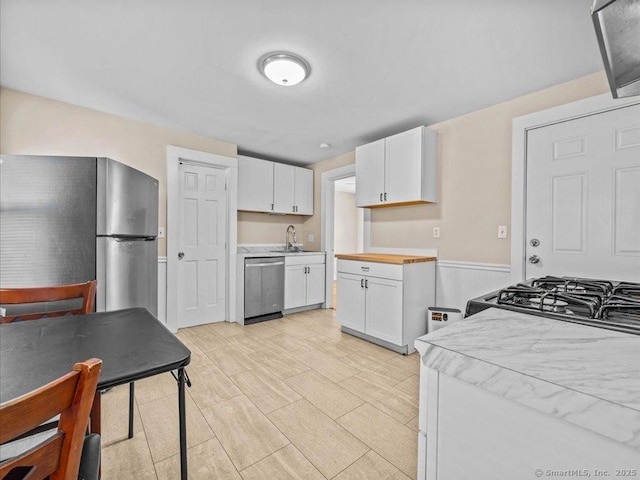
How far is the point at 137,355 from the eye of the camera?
0.88 meters

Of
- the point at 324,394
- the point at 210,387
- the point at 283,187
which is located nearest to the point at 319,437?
the point at 324,394

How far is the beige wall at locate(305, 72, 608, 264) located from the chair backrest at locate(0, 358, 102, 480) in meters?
2.85

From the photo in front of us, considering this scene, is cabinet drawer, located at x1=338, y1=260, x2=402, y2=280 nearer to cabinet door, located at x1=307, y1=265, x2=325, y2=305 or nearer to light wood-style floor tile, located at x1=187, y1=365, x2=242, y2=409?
cabinet door, located at x1=307, y1=265, x2=325, y2=305

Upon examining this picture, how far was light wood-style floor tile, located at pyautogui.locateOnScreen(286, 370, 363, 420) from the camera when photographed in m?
1.85

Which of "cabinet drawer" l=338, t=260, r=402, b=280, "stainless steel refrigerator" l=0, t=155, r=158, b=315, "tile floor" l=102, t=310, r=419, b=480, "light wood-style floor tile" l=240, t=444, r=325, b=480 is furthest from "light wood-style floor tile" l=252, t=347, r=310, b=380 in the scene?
"stainless steel refrigerator" l=0, t=155, r=158, b=315

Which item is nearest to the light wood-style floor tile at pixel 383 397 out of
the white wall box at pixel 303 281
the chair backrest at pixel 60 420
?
the chair backrest at pixel 60 420

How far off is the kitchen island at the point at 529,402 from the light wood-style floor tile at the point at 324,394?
126 centimetres

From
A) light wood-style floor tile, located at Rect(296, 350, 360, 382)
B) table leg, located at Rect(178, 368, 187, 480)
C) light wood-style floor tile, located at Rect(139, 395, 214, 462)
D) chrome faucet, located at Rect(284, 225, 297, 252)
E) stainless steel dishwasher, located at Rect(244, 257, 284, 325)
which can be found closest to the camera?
table leg, located at Rect(178, 368, 187, 480)

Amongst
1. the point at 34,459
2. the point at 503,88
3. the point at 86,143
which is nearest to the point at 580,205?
the point at 503,88

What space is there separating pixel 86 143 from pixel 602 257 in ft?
14.4

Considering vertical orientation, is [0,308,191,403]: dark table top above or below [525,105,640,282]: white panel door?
below

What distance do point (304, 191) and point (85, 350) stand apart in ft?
12.6

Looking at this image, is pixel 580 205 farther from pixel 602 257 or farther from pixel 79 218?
pixel 79 218

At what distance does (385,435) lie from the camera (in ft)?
5.25
